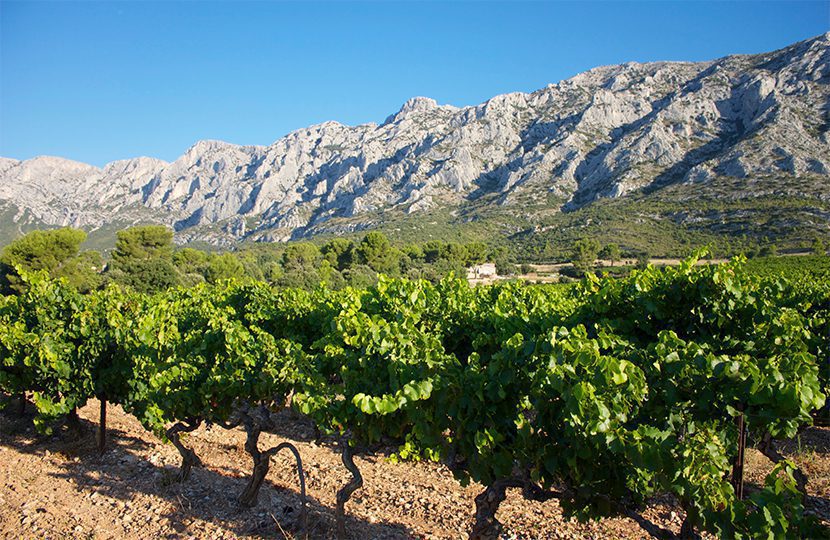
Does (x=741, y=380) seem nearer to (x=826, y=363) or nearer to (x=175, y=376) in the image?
(x=826, y=363)

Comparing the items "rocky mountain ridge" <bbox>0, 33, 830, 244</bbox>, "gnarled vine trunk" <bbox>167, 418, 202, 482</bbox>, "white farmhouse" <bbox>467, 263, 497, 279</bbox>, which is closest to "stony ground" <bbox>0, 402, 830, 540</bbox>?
"gnarled vine trunk" <bbox>167, 418, 202, 482</bbox>

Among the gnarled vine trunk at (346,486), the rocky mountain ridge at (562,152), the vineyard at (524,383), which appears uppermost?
the rocky mountain ridge at (562,152)

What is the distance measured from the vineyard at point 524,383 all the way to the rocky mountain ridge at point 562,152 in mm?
92454

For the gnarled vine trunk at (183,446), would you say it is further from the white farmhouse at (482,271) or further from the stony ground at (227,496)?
the white farmhouse at (482,271)

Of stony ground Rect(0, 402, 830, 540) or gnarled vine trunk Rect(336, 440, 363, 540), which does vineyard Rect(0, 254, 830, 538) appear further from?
stony ground Rect(0, 402, 830, 540)

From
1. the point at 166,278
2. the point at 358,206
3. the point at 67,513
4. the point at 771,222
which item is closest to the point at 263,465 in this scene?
the point at 67,513

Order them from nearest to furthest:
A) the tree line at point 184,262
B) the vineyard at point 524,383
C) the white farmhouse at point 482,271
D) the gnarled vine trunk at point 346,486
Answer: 1. the vineyard at point 524,383
2. the gnarled vine trunk at point 346,486
3. the tree line at point 184,262
4. the white farmhouse at point 482,271

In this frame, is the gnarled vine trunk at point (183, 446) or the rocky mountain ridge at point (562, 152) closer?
the gnarled vine trunk at point (183, 446)

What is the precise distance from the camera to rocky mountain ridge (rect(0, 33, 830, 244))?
88812 millimetres

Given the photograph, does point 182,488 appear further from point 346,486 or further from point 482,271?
point 482,271

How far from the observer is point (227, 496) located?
275 inches

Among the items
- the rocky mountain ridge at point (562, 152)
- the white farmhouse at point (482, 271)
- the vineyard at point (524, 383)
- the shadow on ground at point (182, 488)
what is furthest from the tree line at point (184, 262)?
the rocky mountain ridge at point (562, 152)

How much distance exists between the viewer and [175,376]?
639 cm

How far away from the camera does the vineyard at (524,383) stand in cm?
312
